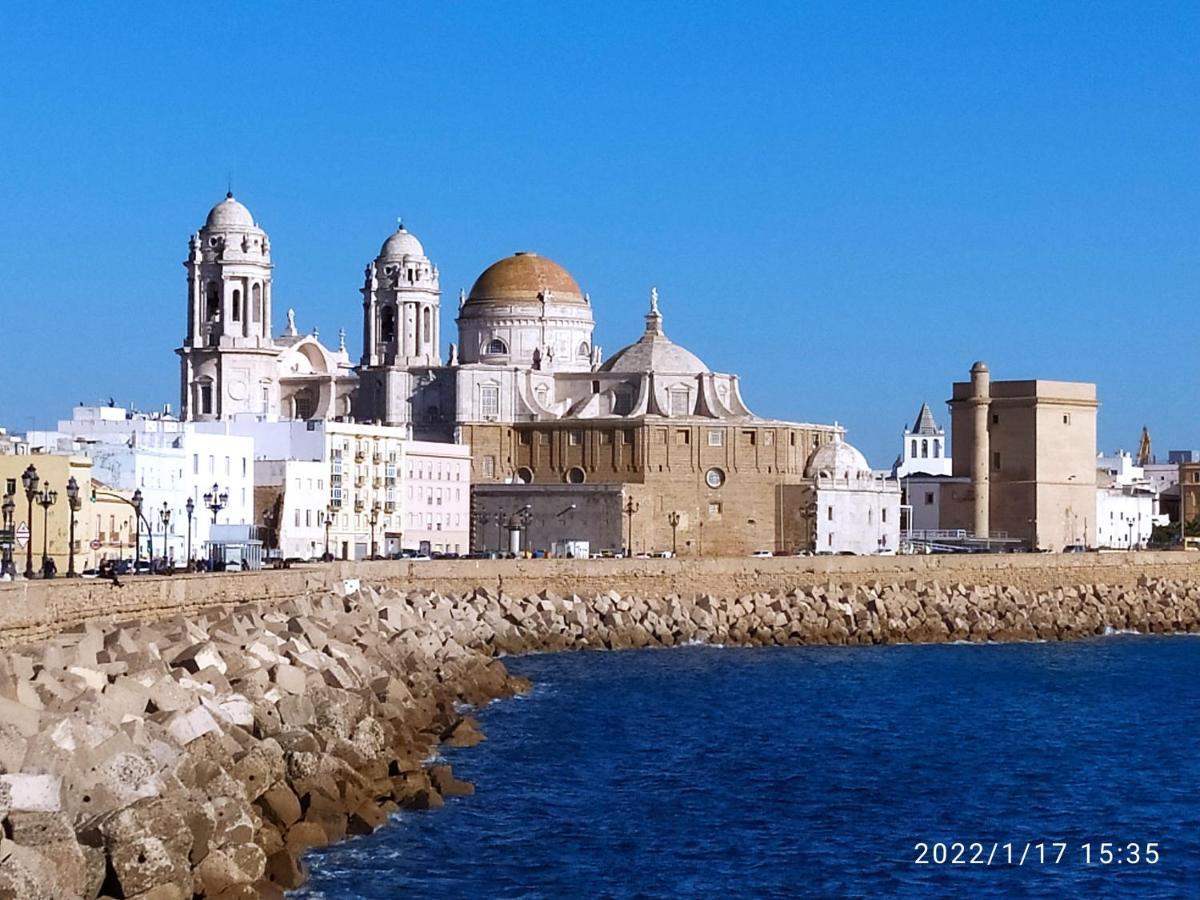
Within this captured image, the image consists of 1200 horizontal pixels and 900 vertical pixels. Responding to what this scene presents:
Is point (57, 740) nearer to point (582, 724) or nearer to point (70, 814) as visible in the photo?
point (70, 814)

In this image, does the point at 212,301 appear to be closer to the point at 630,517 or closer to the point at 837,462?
the point at 630,517

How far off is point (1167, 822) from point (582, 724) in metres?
10.4

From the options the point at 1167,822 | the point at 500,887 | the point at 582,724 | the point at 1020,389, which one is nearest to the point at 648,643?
the point at 582,724

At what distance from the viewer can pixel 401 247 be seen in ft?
268

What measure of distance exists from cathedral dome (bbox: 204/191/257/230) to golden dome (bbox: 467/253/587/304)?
13471 millimetres

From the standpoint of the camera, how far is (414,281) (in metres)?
81.4

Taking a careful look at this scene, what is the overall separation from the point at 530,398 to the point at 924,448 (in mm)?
68830

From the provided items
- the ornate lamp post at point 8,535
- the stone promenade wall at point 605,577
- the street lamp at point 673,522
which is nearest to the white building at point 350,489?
the street lamp at point 673,522

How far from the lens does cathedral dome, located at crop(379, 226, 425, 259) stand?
8169cm

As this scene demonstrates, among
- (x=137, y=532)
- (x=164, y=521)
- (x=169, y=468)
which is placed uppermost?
(x=169, y=468)

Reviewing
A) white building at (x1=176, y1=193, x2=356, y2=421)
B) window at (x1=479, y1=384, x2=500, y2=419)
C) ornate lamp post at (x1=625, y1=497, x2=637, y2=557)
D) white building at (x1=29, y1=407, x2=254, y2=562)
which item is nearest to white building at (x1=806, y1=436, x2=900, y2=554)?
ornate lamp post at (x1=625, y1=497, x2=637, y2=557)

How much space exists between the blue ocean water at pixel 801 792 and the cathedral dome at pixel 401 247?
38440 mm

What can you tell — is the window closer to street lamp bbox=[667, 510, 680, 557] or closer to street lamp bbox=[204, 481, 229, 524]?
street lamp bbox=[667, 510, 680, 557]

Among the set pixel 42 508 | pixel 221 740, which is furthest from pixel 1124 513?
pixel 221 740
